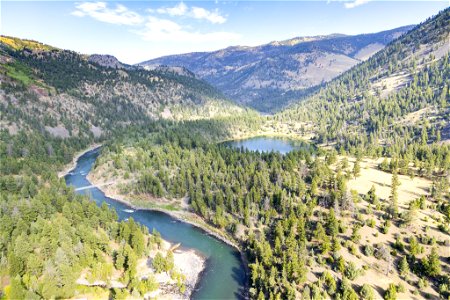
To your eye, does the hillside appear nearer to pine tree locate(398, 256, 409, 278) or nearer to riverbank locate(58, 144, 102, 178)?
pine tree locate(398, 256, 409, 278)

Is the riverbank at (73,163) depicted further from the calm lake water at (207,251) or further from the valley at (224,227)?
the calm lake water at (207,251)

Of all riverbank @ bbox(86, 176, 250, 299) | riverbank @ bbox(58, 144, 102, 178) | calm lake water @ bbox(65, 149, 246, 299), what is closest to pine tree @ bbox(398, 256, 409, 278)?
riverbank @ bbox(86, 176, 250, 299)

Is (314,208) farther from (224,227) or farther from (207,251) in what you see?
(207,251)

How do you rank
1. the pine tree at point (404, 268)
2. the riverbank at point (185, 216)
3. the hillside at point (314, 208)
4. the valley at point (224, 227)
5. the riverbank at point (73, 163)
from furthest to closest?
the riverbank at point (73, 163), the riverbank at point (185, 216), the pine tree at point (404, 268), the hillside at point (314, 208), the valley at point (224, 227)

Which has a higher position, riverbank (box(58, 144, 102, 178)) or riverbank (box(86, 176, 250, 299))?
riverbank (box(58, 144, 102, 178))

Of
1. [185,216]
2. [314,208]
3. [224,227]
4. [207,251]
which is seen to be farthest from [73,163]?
[314,208]

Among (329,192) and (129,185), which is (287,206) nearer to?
(329,192)

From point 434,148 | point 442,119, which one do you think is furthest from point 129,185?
point 442,119

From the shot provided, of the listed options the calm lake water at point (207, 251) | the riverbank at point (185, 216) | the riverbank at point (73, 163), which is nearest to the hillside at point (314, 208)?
the riverbank at point (185, 216)
